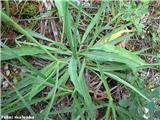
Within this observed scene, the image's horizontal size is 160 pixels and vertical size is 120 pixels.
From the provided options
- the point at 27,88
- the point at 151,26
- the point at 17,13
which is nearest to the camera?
the point at 27,88

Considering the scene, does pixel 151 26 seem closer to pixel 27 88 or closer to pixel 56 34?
pixel 56 34

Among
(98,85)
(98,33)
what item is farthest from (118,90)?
(98,33)

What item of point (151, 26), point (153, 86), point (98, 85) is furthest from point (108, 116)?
point (151, 26)

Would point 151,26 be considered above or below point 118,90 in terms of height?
above

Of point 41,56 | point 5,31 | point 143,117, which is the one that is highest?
point 5,31

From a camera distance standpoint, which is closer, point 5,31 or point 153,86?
point 5,31

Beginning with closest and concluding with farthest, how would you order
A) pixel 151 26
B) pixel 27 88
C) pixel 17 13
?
pixel 27 88 < pixel 17 13 < pixel 151 26

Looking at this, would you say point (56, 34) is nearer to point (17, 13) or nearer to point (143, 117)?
point (17, 13)
